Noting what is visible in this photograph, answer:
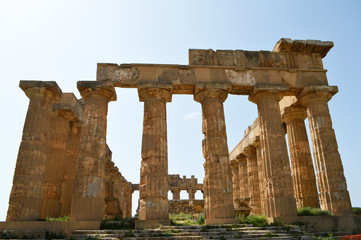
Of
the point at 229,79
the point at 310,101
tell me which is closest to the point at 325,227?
the point at 310,101

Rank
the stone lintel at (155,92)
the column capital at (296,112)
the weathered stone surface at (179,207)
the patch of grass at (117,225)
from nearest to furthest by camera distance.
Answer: the patch of grass at (117,225), the stone lintel at (155,92), the column capital at (296,112), the weathered stone surface at (179,207)

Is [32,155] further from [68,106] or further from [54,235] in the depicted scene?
[68,106]

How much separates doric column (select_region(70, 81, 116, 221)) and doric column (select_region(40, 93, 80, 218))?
3.08 meters

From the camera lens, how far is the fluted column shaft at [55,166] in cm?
1584

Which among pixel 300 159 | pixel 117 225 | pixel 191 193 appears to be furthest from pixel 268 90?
pixel 191 193

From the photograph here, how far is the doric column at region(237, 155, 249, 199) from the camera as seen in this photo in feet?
84.7

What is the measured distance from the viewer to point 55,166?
1677 centimetres

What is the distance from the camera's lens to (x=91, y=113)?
48.5ft

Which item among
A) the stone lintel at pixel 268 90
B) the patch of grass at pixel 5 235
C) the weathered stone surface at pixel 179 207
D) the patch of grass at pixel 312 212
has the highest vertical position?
the stone lintel at pixel 268 90

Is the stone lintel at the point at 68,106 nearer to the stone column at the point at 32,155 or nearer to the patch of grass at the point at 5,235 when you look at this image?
the stone column at the point at 32,155

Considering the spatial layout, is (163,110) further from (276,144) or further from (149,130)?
(276,144)

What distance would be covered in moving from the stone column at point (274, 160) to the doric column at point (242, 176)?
11563 mm

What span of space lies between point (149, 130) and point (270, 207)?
7.05 m

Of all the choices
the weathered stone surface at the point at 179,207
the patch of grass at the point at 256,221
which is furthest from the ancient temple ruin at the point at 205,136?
the weathered stone surface at the point at 179,207
